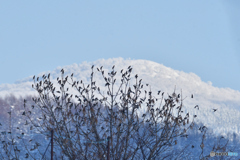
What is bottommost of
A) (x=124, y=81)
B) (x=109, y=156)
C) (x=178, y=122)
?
(x=109, y=156)

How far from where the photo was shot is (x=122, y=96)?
795 inches

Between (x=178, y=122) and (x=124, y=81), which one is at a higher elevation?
(x=124, y=81)

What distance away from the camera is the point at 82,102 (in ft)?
66.2

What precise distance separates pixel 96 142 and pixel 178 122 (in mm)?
2936

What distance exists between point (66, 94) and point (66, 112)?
4.11 ft

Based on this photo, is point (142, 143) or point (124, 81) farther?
point (142, 143)

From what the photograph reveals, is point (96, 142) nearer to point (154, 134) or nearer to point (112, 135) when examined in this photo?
point (112, 135)

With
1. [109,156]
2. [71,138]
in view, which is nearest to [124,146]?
[109,156]

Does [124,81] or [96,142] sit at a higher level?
[124,81]

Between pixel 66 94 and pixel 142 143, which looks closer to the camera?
pixel 66 94

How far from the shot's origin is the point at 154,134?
20812mm

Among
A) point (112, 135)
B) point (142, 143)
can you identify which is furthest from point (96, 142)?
point (142, 143)

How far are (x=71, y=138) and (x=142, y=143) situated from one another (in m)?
2.77

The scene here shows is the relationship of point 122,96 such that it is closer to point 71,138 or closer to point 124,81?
point 124,81
